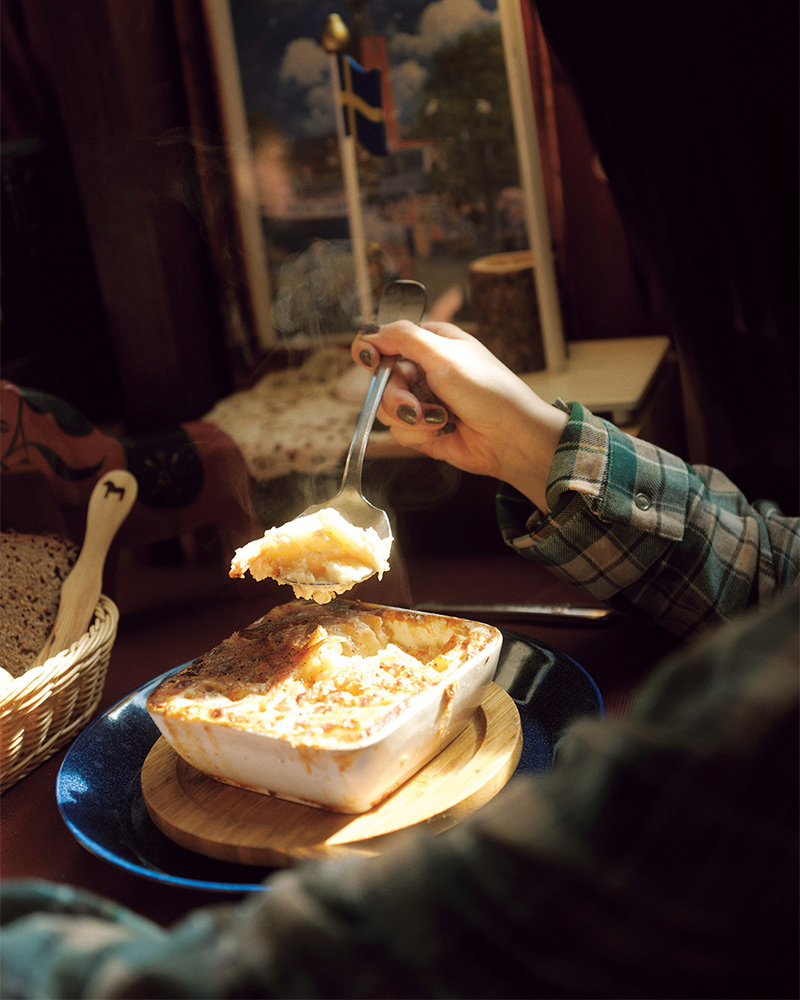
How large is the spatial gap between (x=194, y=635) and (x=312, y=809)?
1.36 ft

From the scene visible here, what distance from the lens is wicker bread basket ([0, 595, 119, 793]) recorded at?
797 mm

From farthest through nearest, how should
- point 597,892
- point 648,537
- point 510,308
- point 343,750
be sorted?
1. point 510,308
2. point 648,537
3. point 343,750
4. point 597,892

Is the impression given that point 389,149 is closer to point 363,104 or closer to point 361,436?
point 363,104

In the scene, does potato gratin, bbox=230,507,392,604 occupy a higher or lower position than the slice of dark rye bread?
higher

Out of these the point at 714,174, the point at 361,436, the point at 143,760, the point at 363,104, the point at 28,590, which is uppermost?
the point at 363,104

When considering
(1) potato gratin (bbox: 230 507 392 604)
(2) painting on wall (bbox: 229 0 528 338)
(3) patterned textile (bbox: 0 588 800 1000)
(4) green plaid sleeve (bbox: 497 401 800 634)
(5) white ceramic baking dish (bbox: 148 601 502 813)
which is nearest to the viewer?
(3) patterned textile (bbox: 0 588 800 1000)

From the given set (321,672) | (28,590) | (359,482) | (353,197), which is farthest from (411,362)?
(28,590)

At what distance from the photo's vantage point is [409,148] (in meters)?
1.06

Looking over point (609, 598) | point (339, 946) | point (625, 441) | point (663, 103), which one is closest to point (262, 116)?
point (663, 103)

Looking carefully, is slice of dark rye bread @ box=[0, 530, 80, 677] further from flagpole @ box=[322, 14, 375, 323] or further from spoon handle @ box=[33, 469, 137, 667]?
flagpole @ box=[322, 14, 375, 323]

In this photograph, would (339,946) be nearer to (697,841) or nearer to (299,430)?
(697,841)

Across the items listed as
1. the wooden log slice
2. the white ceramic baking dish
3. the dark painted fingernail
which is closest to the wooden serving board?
the white ceramic baking dish

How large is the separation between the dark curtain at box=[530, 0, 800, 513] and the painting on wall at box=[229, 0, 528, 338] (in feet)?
0.38

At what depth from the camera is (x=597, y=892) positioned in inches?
13.0
